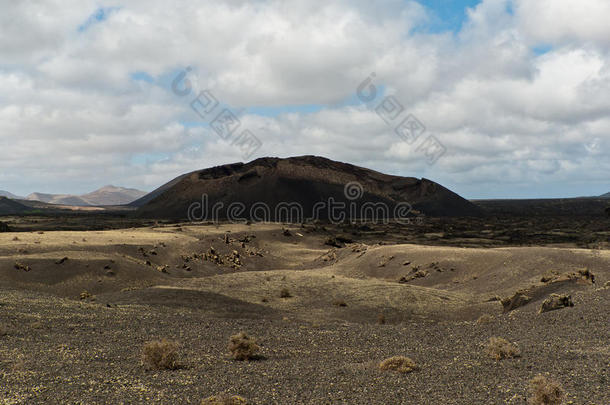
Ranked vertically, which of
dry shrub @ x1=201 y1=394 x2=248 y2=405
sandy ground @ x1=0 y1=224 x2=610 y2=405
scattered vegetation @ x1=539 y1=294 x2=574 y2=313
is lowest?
sandy ground @ x1=0 y1=224 x2=610 y2=405

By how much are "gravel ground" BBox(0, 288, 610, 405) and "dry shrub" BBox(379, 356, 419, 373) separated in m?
0.18

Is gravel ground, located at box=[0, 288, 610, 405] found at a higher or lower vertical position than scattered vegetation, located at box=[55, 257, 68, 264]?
lower

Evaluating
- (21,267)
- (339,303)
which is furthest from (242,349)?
(21,267)

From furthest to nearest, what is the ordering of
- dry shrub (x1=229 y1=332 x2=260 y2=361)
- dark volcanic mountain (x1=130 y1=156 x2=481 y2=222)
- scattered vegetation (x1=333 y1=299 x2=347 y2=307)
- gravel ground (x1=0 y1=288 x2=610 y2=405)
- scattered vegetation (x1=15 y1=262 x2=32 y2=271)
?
dark volcanic mountain (x1=130 y1=156 x2=481 y2=222) → scattered vegetation (x1=15 y1=262 x2=32 y2=271) → scattered vegetation (x1=333 y1=299 x2=347 y2=307) → dry shrub (x1=229 y1=332 x2=260 y2=361) → gravel ground (x1=0 y1=288 x2=610 y2=405)

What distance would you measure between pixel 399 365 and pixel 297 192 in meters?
98.6

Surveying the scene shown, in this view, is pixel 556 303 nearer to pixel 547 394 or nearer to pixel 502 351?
pixel 502 351

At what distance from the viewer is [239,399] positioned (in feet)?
24.1

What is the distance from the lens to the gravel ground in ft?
25.8

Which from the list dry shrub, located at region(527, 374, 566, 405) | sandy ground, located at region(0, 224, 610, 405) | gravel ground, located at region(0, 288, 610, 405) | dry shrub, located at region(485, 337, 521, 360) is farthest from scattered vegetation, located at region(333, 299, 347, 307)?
dry shrub, located at region(527, 374, 566, 405)

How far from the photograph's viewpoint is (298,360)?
10.4 meters

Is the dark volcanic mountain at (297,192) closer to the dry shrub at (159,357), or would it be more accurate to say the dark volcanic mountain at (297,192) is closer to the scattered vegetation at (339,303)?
the scattered vegetation at (339,303)

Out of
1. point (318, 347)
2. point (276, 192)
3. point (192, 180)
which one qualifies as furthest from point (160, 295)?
point (192, 180)

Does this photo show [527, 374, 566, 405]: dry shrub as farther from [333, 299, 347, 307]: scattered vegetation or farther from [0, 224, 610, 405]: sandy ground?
[333, 299, 347, 307]: scattered vegetation

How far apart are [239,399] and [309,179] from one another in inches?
4261
